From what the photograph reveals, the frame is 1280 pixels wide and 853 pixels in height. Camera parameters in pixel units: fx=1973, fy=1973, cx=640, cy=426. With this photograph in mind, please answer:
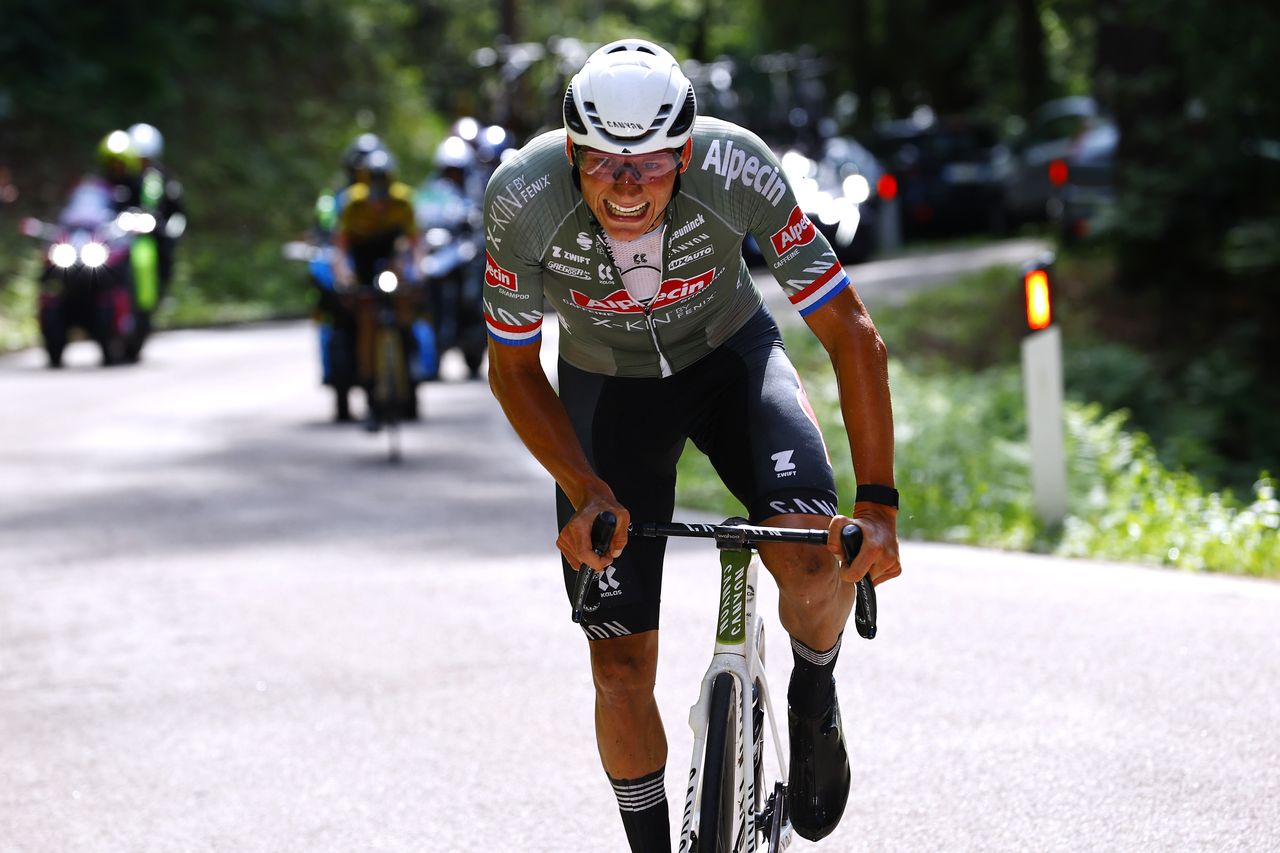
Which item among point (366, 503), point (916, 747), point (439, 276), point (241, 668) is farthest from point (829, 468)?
point (439, 276)

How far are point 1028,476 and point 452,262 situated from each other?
833 centimetres

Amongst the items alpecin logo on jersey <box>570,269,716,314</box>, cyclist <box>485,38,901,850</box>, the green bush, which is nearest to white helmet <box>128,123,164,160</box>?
the green bush

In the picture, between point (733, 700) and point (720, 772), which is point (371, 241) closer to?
point (733, 700)

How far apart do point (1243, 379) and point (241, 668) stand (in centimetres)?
972

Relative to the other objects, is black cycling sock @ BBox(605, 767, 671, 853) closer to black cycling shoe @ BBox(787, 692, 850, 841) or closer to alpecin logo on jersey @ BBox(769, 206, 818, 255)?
black cycling shoe @ BBox(787, 692, 850, 841)

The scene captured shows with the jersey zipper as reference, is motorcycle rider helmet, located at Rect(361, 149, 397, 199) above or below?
above

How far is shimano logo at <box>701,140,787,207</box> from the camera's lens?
432 cm

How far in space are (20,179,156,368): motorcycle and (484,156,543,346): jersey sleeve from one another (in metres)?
17.1

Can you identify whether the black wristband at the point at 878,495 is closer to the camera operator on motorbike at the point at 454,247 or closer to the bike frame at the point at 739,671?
the bike frame at the point at 739,671

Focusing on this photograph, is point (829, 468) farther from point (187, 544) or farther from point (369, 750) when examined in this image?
point (187, 544)

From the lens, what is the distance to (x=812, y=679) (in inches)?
176

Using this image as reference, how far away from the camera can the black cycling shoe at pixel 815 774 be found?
451 cm

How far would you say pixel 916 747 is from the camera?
586cm

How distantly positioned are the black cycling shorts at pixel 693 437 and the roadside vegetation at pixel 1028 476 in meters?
0.92
